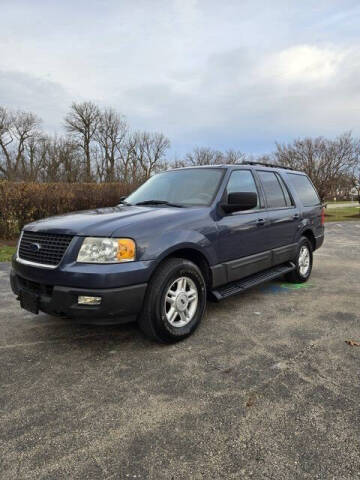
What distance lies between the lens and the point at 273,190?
15.6ft

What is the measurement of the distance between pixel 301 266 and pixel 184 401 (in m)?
3.76

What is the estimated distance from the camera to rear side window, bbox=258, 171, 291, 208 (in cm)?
457

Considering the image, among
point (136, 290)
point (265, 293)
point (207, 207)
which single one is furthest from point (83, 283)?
point (265, 293)

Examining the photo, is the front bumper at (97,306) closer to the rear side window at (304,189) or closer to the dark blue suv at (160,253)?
the dark blue suv at (160,253)

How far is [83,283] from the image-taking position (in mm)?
2604

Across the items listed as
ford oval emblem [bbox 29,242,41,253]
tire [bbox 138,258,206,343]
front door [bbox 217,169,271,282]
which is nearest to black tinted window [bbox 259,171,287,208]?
front door [bbox 217,169,271,282]

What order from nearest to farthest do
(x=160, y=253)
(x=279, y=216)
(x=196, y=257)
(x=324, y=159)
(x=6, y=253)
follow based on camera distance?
(x=160, y=253) → (x=196, y=257) → (x=279, y=216) → (x=6, y=253) → (x=324, y=159)

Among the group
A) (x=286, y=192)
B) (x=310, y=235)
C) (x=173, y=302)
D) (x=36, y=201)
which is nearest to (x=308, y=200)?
(x=310, y=235)

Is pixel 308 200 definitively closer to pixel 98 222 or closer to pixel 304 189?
pixel 304 189

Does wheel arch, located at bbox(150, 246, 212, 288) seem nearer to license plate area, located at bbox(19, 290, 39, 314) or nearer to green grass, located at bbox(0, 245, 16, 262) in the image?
license plate area, located at bbox(19, 290, 39, 314)

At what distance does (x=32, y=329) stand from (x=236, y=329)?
7.35 feet

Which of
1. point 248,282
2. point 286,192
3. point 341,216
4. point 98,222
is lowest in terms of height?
point 341,216

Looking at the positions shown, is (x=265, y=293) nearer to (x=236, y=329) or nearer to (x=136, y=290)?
(x=236, y=329)

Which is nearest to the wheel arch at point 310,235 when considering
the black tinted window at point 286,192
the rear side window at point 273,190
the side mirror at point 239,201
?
the black tinted window at point 286,192
